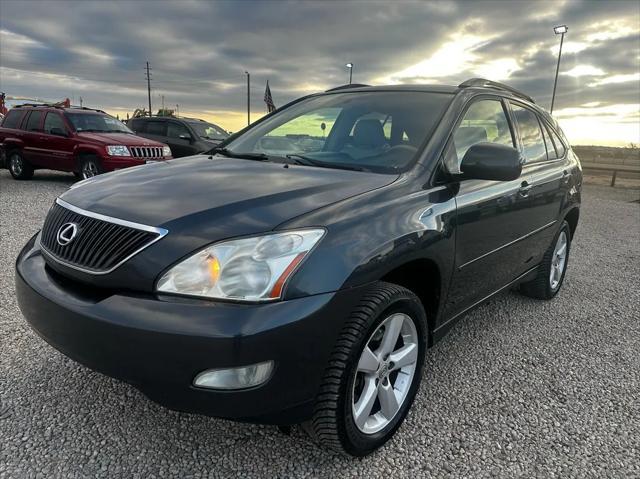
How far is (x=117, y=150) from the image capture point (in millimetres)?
9805

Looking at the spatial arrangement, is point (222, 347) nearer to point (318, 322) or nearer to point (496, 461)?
point (318, 322)

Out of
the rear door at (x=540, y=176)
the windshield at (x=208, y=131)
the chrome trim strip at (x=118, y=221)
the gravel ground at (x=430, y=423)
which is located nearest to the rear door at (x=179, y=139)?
the windshield at (x=208, y=131)

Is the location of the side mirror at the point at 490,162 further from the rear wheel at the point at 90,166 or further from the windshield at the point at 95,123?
the windshield at the point at 95,123

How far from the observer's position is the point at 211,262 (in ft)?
5.93

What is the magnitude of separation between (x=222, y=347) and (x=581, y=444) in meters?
1.90

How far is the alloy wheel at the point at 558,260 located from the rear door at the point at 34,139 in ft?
34.6

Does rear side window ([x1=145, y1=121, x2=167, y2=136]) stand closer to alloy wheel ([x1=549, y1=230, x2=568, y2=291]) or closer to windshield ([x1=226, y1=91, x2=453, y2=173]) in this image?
windshield ([x1=226, y1=91, x2=453, y2=173])

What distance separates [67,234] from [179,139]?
12.5m

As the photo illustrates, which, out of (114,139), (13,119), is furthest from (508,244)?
(13,119)

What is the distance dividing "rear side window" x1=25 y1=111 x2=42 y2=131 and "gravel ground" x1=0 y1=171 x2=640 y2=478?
8.61 metres

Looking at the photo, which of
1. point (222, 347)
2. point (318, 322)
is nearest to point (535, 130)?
point (318, 322)

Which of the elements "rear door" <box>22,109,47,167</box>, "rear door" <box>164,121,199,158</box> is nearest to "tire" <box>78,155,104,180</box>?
"rear door" <box>22,109,47,167</box>

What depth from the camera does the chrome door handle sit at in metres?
3.37

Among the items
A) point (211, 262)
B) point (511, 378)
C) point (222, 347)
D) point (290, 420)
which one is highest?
point (211, 262)
